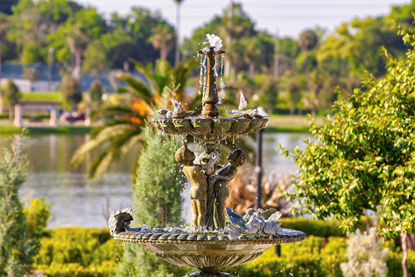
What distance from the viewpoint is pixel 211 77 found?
21.4ft

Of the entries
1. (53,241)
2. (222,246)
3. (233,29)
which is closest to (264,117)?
(222,246)

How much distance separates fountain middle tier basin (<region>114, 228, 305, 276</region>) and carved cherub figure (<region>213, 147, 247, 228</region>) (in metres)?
0.36

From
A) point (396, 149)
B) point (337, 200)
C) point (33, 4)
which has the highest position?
point (33, 4)

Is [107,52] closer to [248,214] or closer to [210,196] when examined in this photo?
[210,196]

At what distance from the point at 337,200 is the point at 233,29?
6749 centimetres

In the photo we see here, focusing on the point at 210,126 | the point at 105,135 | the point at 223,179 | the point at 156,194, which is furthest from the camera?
the point at 105,135

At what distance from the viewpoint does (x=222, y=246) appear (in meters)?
5.75

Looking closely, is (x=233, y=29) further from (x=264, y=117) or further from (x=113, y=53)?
(x=264, y=117)

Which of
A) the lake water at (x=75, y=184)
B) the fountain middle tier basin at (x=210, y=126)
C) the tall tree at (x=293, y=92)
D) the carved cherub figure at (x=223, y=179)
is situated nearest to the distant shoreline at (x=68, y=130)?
the lake water at (x=75, y=184)

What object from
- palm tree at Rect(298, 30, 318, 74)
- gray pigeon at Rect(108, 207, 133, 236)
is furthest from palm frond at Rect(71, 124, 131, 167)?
palm tree at Rect(298, 30, 318, 74)

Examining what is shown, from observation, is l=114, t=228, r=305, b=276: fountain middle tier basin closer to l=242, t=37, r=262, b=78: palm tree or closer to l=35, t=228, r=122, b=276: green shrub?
l=35, t=228, r=122, b=276: green shrub

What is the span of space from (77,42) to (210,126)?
74469 millimetres

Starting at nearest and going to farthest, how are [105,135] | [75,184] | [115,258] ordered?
[115,258] < [105,135] < [75,184]

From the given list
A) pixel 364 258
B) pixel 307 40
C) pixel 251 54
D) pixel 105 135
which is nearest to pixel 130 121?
pixel 105 135
